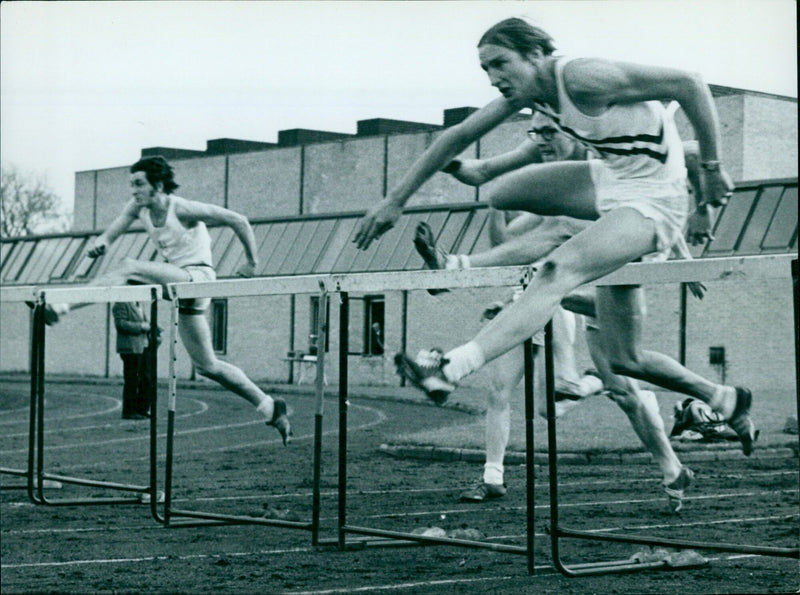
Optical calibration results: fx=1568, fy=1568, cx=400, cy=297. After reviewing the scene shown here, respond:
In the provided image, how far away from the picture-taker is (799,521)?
10.8 m

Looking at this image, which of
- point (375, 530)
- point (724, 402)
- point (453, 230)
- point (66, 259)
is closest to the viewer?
point (724, 402)

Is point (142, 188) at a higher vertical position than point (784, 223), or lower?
lower

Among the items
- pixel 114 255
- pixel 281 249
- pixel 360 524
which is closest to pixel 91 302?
pixel 360 524

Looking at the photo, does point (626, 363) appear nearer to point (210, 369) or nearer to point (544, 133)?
point (544, 133)

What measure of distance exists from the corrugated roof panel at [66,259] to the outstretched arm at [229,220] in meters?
20.0

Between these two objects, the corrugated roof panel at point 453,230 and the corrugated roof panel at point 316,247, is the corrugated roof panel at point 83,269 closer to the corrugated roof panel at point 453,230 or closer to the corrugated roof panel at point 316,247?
the corrugated roof panel at point 316,247

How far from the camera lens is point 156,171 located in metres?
12.1

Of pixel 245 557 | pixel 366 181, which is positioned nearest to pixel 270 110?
pixel 245 557

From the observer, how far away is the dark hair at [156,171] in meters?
12.0

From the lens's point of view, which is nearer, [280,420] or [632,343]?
[632,343]

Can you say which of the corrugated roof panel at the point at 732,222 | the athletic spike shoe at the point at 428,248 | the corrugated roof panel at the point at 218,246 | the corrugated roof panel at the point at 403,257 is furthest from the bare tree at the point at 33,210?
the corrugated roof panel at the point at 732,222

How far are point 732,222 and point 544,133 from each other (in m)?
8.39

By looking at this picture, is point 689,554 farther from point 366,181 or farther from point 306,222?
point 366,181

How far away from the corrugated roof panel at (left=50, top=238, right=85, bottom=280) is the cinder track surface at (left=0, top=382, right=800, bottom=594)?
13363 mm
